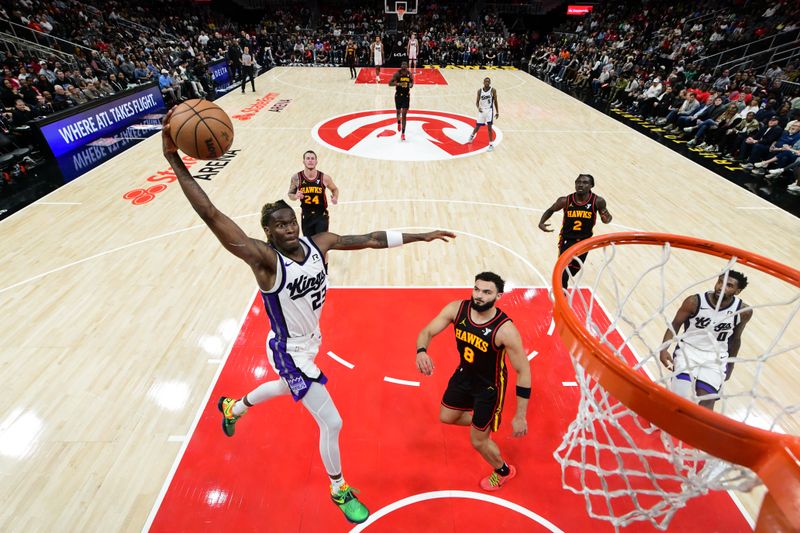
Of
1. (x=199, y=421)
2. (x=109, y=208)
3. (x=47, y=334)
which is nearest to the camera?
(x=199, y=421)

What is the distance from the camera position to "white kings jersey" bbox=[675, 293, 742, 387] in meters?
3.49

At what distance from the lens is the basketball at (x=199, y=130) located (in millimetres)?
2629

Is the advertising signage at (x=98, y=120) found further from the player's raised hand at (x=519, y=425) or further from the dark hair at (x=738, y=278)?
the dark hair at (x=738, y=278)

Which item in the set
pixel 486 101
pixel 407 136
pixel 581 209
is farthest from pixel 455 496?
pixel 407 136

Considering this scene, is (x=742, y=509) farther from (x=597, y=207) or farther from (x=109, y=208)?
(x=109, y=208)

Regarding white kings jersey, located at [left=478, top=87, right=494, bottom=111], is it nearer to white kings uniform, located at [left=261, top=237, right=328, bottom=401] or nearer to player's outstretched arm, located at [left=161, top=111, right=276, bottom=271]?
white kings uniform, located at [left=261, top=237, right=328, bottom=401]

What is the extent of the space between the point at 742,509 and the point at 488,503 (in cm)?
189

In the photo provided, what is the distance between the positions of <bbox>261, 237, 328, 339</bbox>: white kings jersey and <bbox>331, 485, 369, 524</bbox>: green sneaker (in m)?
1.21

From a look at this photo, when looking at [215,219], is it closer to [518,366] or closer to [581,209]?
[518,366]

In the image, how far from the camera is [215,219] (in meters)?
2.47

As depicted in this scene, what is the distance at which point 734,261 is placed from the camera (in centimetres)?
290

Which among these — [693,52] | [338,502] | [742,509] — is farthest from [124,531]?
[693,52]

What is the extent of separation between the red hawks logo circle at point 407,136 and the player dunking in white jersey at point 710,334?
7843 mm

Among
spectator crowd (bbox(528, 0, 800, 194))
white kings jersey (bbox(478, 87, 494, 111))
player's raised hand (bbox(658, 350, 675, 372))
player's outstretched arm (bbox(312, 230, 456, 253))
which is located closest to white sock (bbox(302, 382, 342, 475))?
player's outstretched arm (bbox(312, 230, 456, 253))
